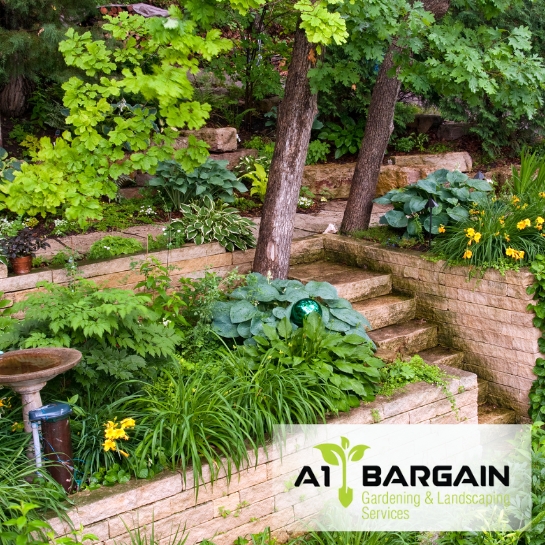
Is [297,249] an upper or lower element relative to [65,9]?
lower

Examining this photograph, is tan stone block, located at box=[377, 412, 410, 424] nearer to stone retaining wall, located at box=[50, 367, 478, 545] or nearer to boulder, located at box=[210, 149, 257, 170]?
stone retaining wall, located at box=[50, 367, 478, 545]

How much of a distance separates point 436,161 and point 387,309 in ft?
12.2

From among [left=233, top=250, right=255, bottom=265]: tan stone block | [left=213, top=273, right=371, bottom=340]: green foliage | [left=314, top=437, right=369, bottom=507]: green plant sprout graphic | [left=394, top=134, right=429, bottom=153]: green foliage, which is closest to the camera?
[left=314, top=437, right=369, bottom=507]: green plant sprout graphic

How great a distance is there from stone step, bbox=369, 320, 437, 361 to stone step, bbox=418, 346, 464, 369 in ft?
0.19

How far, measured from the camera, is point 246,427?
139 inches

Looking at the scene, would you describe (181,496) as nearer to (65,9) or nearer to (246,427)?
(246,427)

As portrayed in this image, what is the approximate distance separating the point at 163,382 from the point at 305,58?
2500 mm

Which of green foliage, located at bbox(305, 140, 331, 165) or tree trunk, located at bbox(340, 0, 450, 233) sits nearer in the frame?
tree trunk, located at bbox(340, 0, 450, 233)

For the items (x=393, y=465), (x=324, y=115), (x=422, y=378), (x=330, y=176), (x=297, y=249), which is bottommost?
(x=393, y=465)

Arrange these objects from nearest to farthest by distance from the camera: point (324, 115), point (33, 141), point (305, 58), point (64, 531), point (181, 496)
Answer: point (64, 531)
point (181, 496)
point (305, 58)
point (33, 141)
point (324, 115)

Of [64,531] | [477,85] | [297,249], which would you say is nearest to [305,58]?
[477,85]

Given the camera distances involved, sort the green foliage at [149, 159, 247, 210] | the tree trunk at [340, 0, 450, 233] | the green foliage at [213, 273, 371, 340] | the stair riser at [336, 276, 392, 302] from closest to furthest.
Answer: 1. the green foliage at [213, 273, 371, 340]
2. the stair riser at [336, 276, 392, 302]
3. the tree trunk at [340, 0, 450, 233]
4. the green foliage at [149, 159, 247, 210]

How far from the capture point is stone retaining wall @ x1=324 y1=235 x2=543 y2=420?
16.2 ft

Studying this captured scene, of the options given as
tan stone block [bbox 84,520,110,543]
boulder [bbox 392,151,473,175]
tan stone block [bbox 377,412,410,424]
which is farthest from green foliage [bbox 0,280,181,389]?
boulder [bbox 392,151,473,175]
